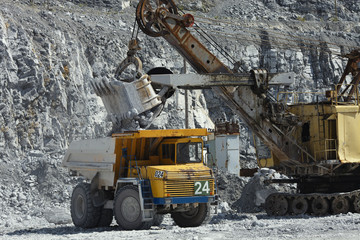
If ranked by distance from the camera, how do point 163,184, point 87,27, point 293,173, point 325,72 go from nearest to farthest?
point 163,184 < point 293,173 < point 87,27 < point 325,72

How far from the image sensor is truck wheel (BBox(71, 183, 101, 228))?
48.1 feet

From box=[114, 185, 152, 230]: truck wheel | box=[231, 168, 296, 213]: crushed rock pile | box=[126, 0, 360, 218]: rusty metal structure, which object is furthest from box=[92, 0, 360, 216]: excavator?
box=[114, 185, 152, 230]: truck wheel

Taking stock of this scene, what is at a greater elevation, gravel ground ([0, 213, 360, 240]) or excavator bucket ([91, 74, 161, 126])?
excavator bucket ([91, 74, 161, 126])

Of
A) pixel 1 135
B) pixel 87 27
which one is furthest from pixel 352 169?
pixel 87 27

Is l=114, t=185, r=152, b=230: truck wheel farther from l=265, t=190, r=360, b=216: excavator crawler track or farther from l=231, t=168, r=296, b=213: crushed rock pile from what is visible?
l=231, t=168, r=296, b=213: crushed rock pile

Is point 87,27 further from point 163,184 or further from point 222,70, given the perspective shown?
point 163,184

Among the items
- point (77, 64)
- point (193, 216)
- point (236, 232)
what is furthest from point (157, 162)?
point (77, 64)

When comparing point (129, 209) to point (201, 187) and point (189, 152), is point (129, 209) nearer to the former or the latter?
point (201, 187)

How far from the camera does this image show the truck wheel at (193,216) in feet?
46.6

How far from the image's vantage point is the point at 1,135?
79.8 ft

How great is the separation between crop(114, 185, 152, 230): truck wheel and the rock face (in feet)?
14.6

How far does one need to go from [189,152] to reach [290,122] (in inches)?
180

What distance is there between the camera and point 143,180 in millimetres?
13477

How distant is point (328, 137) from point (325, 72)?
23.9 metres
